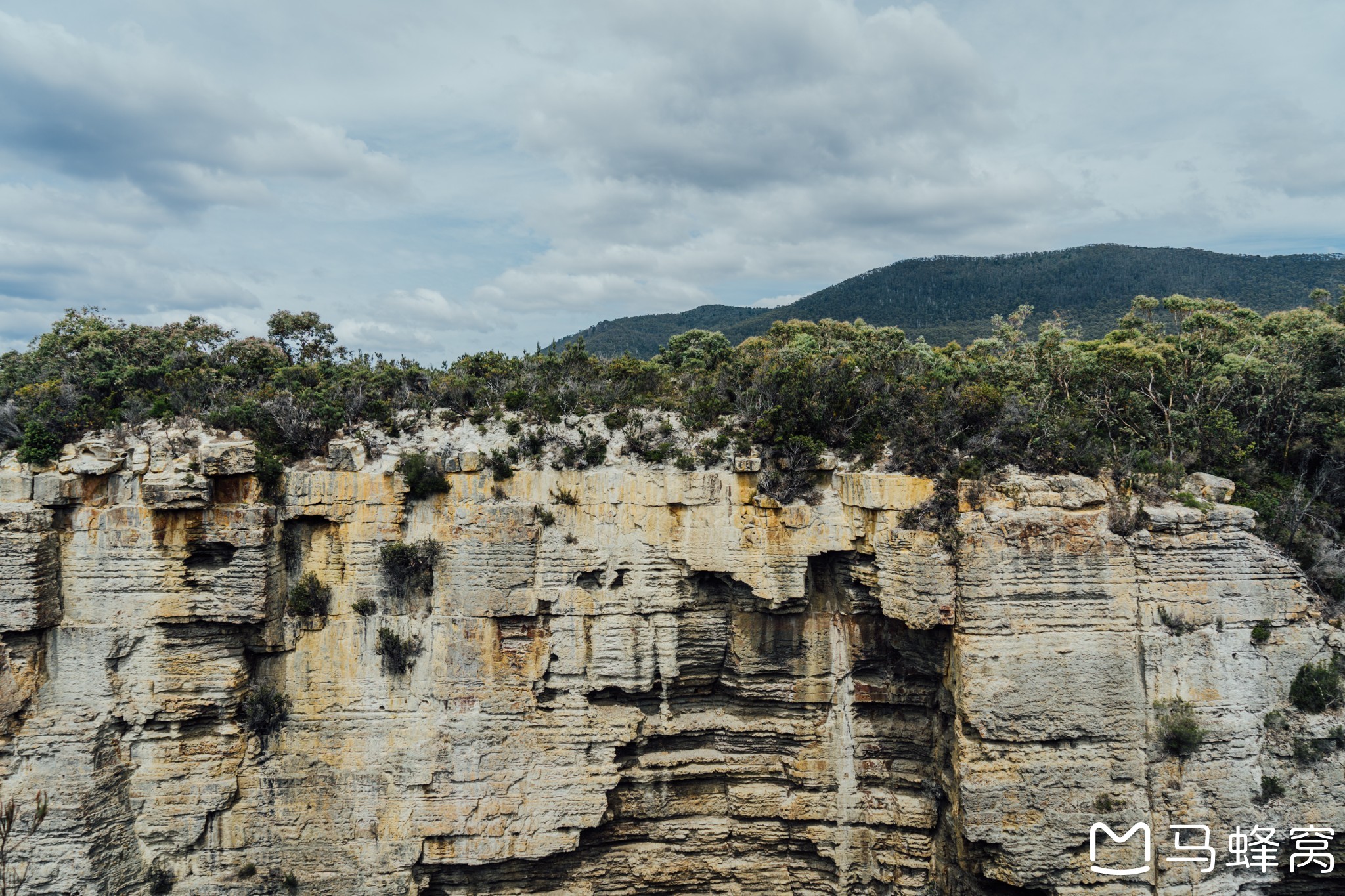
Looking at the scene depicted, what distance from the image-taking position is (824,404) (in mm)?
15336

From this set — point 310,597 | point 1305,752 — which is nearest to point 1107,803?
point 1305,752

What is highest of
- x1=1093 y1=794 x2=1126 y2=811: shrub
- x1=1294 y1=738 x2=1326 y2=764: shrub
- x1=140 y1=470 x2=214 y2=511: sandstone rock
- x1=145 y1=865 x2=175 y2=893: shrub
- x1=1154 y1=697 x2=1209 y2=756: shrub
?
x1=140 y1=470 x2=214 y2=511: sandstone rock

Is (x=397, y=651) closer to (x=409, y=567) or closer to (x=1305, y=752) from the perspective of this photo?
(x=409, y=567)

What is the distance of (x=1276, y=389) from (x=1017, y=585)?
370 inches

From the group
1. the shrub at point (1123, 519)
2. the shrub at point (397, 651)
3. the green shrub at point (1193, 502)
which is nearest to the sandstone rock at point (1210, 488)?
the green shrub at point (1193, 502)

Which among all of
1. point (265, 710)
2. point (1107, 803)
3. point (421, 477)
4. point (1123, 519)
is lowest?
point (1107, 803)

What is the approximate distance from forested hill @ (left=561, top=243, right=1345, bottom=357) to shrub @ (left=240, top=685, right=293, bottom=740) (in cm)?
3774

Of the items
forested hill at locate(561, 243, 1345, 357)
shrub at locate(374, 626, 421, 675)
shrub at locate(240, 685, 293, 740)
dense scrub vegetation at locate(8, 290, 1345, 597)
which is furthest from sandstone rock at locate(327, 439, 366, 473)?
forested hill at locate(561, 243, 1345, 357)

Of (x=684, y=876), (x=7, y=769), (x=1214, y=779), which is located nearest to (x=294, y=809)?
(x=7, y=769)

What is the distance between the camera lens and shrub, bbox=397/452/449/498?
13859 millimetres

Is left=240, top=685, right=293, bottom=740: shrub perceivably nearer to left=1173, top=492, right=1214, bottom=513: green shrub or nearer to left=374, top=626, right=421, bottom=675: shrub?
left=374, top=626, right=421, bottom=675: shrub

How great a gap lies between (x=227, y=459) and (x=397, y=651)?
16.6ft

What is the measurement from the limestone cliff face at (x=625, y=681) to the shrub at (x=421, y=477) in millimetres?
258

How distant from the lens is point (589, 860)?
595 inches
